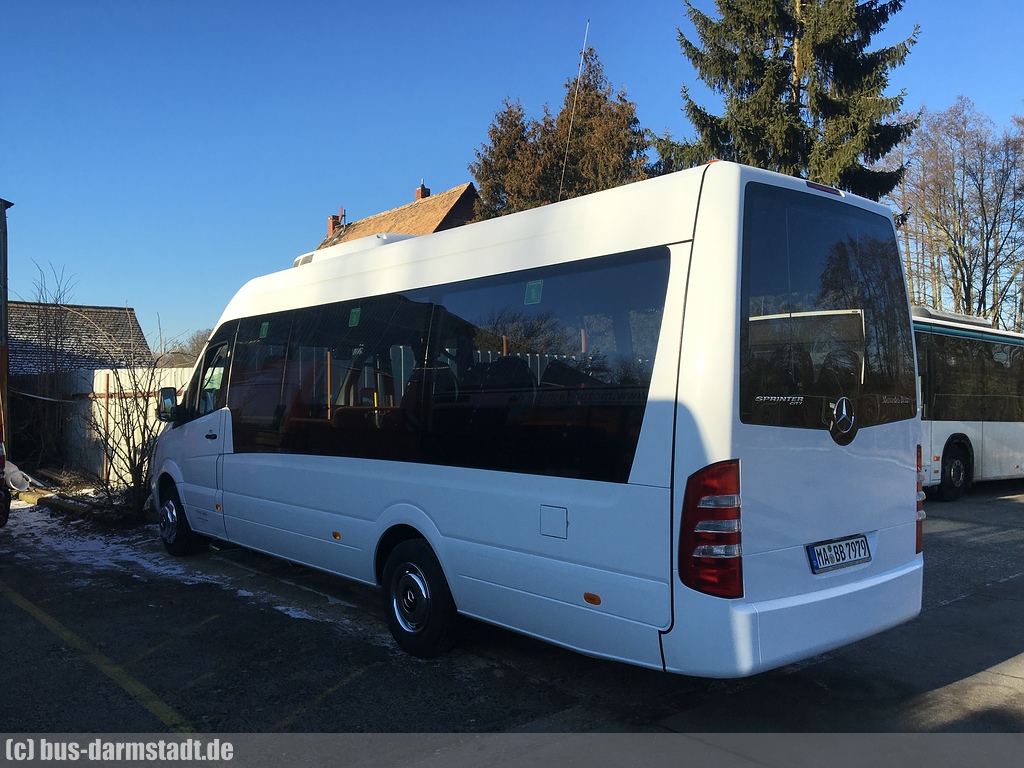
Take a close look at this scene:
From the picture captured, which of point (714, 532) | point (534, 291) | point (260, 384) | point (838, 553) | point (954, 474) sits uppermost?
point (534, 291)

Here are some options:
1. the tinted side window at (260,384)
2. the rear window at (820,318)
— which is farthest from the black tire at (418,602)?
the rear window at (820,318)

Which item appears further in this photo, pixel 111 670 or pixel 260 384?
pixel 260 384

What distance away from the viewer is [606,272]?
4293 millimetres

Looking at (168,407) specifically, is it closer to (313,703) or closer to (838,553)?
(313,703)

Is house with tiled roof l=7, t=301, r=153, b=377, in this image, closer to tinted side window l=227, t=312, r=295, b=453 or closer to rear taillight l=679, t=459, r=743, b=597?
tinted side window l=227, t=312, r=295, b=453

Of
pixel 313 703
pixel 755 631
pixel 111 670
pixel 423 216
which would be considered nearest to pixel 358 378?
pixel 313 703

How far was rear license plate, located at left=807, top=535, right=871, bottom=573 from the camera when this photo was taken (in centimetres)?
401

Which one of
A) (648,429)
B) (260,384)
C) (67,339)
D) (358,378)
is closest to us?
(648,429)

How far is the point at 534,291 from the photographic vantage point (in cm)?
471

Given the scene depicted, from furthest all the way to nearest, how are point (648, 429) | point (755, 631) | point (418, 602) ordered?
point (418, 602) < point (648, 429) < point (755, 631)

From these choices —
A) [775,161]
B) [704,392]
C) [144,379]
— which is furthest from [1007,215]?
[704,392]

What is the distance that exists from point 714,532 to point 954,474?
1126 cm

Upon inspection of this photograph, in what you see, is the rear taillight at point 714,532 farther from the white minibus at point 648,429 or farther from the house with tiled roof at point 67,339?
the house with tiled roof at point 67,339
